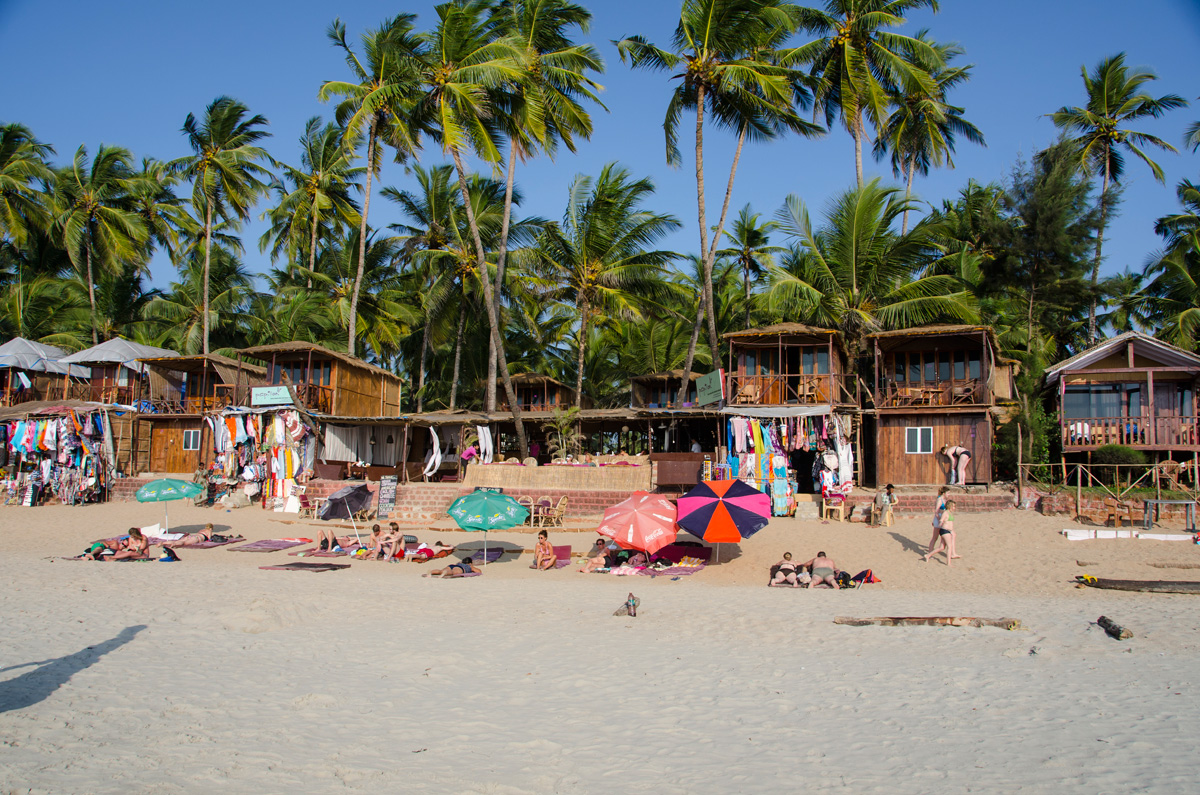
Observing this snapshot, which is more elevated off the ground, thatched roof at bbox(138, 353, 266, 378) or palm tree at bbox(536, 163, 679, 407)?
palm tree at bbox(536, 163, 679, 407)

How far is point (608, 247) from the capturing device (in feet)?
79.3

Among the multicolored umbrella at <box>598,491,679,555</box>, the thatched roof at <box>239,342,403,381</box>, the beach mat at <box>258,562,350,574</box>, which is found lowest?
the beach mat at <box>258,562,350,574</box>

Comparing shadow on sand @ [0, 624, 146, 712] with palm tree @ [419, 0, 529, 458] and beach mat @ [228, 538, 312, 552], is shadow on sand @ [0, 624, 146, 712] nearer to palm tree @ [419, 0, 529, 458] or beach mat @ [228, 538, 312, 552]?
beach mat @ [228, 538, 312, 552]

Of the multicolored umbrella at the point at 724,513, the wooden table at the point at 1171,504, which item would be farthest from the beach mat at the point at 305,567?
the wooden table at the point at 1171,504

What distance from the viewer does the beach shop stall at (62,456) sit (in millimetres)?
21609

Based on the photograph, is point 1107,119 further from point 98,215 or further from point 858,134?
point 98,215

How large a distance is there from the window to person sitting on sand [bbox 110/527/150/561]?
17.8 m

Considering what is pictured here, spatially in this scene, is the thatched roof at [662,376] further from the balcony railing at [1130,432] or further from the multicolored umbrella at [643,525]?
the multicolored umbrella at [643,525]

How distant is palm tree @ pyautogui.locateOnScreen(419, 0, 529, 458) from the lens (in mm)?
20484

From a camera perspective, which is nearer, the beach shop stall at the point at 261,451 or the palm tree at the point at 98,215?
the beach shop stall at the point at 261,451

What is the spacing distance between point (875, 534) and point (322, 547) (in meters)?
11.4

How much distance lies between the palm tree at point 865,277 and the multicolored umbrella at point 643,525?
34.4 feet

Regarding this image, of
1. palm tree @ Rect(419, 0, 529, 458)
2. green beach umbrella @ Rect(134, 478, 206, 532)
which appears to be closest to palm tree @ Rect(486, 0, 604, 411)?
palm tree @ Rect(419, 0, 529, 458)

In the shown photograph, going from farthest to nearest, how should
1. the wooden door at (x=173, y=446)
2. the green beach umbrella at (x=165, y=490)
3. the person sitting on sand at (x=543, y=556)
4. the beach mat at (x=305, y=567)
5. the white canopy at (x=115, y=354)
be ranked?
the wooden door at (x=173, y=446) < the white canopy at (x=115, y=354) < the green beach umbrella at (x=165, y=490) < the person sitting on sand at (x=543, y=556) < the beach mat at (x=305, y=567)
